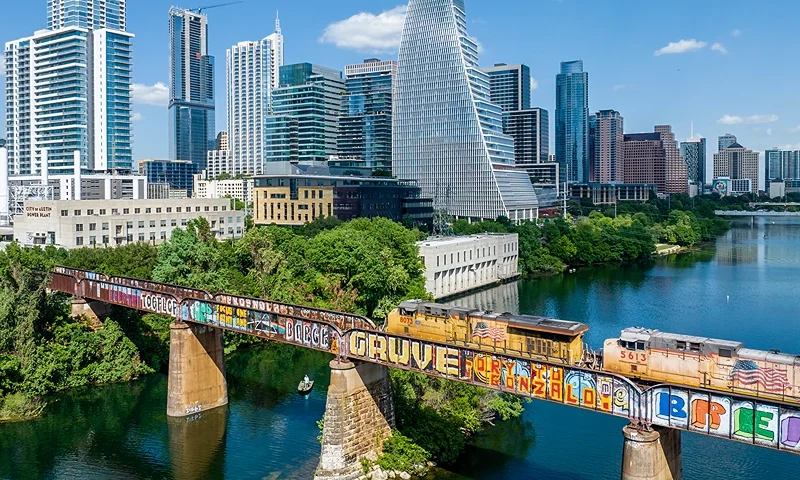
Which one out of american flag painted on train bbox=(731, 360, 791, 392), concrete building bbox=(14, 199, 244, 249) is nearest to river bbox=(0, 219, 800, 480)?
american flag painted on train bbox=(731, 360, 791, 392)

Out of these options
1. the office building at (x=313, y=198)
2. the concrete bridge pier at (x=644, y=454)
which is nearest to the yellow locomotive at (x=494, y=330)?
the concrete bridge pier at (x=644, y=454)

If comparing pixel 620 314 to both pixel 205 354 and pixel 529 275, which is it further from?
pixel 205 354

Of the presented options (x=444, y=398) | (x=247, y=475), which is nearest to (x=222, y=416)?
(x=247, y=475)

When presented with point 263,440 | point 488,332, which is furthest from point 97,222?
point 488,332

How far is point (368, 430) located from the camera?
47000mm

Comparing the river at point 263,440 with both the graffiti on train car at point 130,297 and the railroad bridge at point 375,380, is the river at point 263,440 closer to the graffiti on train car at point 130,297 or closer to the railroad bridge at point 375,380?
the railroad bridge at point 375,380

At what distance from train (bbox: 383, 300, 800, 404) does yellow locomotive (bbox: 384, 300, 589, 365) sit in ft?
0.19

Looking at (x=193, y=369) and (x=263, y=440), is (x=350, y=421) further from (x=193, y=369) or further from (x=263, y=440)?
(x=193, y=369)

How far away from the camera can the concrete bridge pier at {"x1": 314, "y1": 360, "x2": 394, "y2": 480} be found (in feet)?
148

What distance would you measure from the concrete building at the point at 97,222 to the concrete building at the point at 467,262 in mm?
43207

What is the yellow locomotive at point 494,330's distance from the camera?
41.5 metres

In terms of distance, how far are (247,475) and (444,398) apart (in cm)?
1504

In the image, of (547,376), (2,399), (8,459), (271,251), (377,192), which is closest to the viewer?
(547,376)

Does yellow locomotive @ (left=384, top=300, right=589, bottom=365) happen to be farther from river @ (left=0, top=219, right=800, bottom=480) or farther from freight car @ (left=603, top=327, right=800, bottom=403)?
river @ (left=0, top=219, right=800, bottom=480)
